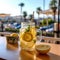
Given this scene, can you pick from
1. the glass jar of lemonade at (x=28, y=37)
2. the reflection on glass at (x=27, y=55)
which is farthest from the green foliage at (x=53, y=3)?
the reflection on glass at (x=27, y=55)

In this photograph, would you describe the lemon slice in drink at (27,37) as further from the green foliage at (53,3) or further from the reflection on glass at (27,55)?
the green foliage at (53,3)

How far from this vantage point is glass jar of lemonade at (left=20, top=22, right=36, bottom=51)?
54.6 inches

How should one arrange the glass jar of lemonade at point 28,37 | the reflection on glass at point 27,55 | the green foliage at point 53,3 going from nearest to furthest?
the reflection on glass at point 27,55, the glass jar of lemonade at point 28,37, the green foliage at point 53,3

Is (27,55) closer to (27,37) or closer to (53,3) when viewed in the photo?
(27,37)

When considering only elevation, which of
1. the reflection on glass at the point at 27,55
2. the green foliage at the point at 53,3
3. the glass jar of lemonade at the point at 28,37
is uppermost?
the green foliage at the point at 53,3

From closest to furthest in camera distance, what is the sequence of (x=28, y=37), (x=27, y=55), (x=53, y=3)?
1. (x=27, y=55)
2. (x=28, y=37)
3. (x=53, y=3)

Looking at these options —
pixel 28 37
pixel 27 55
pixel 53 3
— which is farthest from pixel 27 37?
pixel 53 3

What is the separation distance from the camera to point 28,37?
1394mm

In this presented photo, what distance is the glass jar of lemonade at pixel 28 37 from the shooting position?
1386 millimetres

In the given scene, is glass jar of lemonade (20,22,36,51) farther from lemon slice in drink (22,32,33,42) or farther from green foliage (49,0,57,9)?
green foliage (49,0,57,9)

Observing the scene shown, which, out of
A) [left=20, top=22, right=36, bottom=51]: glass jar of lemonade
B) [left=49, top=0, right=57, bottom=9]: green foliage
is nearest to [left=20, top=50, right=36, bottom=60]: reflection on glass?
[left=20, top=22, right=36, bottom=51]: glass jar of lemonade

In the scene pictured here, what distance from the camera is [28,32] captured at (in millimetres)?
1427

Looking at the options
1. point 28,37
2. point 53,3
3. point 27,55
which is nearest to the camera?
point 27,55

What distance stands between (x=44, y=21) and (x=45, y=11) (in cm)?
49
